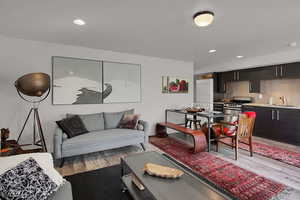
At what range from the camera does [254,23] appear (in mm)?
2320

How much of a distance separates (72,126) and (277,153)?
13.8ft

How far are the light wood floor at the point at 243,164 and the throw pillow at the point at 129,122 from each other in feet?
1.76

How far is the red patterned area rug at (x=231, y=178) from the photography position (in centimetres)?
187

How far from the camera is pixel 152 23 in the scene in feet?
7.57

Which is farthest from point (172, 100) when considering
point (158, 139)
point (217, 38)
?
point (217, 38)

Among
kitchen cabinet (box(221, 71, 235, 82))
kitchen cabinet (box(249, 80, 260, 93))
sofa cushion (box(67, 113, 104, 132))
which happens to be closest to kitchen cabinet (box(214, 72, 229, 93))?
kitchen cabinet (box(221, 71, 235, 82))

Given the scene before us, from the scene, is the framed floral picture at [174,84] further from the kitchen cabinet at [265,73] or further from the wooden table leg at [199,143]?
the kitchen cabinet at [265,73]

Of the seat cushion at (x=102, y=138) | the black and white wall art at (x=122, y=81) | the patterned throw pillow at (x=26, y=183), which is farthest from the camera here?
the black and white wall art at (x=122, y=81)

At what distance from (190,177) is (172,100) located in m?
3.32

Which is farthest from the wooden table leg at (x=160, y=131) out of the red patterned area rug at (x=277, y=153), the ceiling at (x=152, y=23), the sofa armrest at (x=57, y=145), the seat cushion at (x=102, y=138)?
the sofa armrest at (x=57, y=145)

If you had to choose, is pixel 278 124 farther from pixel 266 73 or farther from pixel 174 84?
pixel 174 84

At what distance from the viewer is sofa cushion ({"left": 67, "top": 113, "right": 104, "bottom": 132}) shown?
3.21 m

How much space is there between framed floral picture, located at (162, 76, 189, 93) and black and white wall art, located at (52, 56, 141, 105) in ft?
2.97

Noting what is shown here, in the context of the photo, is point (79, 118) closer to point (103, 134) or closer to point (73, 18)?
point (103, 134)
